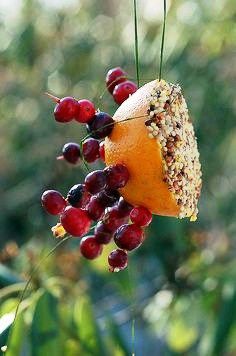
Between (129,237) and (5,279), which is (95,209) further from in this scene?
(5,279)

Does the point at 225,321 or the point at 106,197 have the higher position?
the point at 106,197

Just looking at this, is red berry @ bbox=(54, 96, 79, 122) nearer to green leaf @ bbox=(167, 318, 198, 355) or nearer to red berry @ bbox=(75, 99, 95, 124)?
red berry @ bbox=(75, 99, 95, 124)

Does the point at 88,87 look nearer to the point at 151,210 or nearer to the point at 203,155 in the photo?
the point at 203,155

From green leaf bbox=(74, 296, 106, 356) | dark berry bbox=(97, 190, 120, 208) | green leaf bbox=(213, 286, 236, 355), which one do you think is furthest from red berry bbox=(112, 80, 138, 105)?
green leaf bbox=(213, 286, 236, 355)

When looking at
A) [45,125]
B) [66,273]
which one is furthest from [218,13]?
[45,125]

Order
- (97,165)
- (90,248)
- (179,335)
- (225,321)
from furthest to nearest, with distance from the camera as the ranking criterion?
(179,335) → (97,165) → (225,321) → (90,248)

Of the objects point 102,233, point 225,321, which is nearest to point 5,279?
point 225,321

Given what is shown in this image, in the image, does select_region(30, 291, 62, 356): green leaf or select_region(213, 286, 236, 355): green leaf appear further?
select_region(213, 286, 236, 355): green leaf
